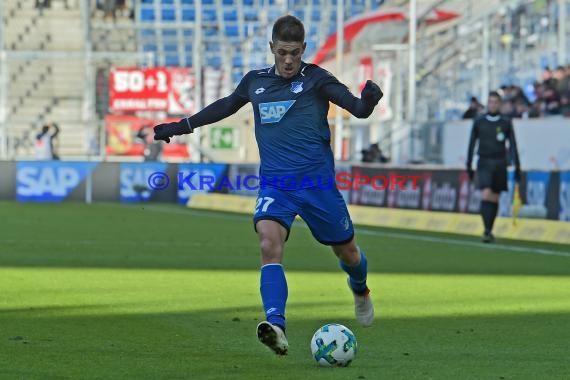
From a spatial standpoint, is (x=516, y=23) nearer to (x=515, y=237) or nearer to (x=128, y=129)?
(x=515, y=237)

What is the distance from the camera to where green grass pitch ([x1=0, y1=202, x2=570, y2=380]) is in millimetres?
7957

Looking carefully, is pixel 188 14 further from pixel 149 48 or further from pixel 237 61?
pixel 237 61

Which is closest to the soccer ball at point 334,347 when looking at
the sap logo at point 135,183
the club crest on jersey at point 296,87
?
the club crest on jersey at point 296,87

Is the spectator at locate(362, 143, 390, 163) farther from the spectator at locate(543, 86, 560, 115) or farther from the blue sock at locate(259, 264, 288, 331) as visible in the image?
the blue sock at locate(259, 264, 288, 331)

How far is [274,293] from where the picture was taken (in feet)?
26.7

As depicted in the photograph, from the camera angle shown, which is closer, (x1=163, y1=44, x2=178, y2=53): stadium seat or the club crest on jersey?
the club crest on jersey

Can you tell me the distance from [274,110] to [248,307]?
305 cm

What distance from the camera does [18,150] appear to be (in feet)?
141

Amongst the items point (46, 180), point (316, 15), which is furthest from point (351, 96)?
point (316, 15)

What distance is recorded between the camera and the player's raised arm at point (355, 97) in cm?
809

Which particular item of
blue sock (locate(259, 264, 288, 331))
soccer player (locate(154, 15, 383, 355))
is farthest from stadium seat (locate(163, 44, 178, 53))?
blue sock (locate(259, 264, 288, 331))

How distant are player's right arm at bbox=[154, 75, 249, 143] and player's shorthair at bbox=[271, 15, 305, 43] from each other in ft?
1.97

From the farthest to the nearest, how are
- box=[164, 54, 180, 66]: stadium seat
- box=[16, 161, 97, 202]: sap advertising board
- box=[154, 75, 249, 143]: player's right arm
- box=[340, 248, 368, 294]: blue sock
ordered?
1. box=[164, 54, 180, 66]: stadium seat
2. box=[16, 161, 97, 202]: sap advertising board
3. box=[340, 248, 368, 294]: blue sock
4. box=[154, 75, 249, 143]: player's right arm

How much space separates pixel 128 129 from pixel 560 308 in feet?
103
